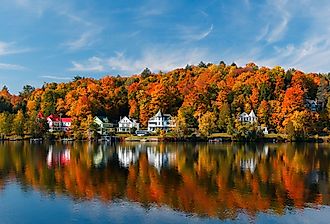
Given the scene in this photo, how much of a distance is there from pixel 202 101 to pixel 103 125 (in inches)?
812

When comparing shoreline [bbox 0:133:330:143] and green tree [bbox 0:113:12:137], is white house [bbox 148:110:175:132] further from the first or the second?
green tree [bbox 0:113:12:137]

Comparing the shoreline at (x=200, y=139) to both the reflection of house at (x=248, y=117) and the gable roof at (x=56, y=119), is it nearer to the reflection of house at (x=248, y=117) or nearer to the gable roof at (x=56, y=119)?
the reflection of house at (x=248, y=117)

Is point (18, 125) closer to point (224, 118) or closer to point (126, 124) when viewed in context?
point (126, 124)

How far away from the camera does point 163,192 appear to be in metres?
20.7

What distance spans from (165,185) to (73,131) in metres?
49.8

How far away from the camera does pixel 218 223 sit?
15.2 meters

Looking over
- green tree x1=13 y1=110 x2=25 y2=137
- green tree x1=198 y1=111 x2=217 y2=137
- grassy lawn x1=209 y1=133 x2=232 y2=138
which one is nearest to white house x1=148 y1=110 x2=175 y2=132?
green tree x1=198 y1=111 x2=217 y2=137

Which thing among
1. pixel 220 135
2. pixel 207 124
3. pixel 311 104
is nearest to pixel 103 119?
pixel 207 124

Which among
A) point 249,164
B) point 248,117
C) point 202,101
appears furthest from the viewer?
point 202,101

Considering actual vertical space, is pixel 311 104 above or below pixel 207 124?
above

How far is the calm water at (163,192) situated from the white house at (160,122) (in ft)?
134

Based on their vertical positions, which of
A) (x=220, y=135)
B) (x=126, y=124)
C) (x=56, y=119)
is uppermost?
(x=56, y=119)

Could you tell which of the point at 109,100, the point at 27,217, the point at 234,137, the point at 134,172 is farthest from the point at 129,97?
the point at 27,217

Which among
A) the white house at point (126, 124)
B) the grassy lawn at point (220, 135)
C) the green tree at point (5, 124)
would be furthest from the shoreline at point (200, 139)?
the white house at point (126, 124)
